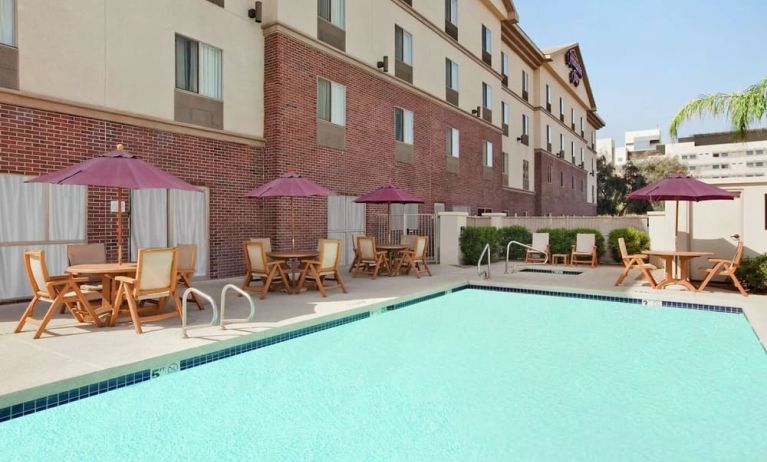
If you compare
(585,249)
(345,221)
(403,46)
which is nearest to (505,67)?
(403,46)

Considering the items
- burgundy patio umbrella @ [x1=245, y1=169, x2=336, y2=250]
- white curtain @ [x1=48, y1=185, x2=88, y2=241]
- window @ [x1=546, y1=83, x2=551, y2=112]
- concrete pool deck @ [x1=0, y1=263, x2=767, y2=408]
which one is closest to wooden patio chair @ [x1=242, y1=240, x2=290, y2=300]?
concrete pool deck @ [x1=0, y1=263, x2=767, y2=408]

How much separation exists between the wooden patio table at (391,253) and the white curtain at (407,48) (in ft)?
27.8

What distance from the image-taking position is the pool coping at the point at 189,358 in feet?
12.8

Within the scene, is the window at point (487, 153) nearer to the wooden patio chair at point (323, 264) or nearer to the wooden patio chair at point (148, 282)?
the wooden patio chair at point (323, 264)

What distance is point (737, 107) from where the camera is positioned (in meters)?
12.4

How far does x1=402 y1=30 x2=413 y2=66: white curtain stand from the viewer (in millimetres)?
17328

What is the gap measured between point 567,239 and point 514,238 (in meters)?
1.88

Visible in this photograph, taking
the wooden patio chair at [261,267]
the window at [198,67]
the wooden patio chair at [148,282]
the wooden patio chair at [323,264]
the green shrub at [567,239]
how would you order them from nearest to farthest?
the wooden patio chair at [148,282] < the wooden patio chair at [261,267] < the wooden patio chair at [323,264] < the window at [198,67] < the green shrub at [567,239]

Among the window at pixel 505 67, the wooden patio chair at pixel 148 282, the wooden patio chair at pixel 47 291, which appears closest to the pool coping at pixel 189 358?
the wooden patio chair at pixel 148 282

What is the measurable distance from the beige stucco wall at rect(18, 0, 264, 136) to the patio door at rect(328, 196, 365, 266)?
323 cm

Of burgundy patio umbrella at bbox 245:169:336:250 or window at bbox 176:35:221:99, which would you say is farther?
window at bbox 176:35:221:99

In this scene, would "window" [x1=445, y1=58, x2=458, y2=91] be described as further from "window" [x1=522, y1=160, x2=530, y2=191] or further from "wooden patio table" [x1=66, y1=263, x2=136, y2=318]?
"wooden patio table" [x1=66, y1=263, x2=136, y2=318]

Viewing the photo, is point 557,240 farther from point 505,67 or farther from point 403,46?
point 505,67

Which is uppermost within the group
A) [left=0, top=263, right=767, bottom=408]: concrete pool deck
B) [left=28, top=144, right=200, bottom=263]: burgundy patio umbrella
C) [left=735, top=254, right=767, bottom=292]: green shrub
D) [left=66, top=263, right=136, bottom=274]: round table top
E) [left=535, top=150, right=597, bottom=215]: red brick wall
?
[left=535, top=150, right=597, bottom=215]: red brick wall
